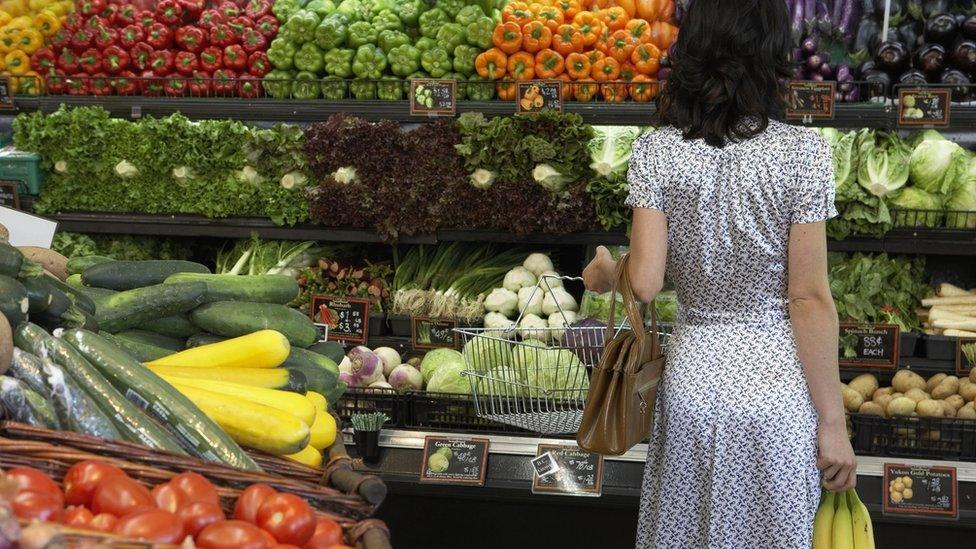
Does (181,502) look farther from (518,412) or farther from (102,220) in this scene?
(102,220)

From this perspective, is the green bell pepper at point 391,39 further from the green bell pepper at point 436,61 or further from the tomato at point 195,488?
the tomato at point 195,488

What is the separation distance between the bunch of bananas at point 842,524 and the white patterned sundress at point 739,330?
0.49 feet

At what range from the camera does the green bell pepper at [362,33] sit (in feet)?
14.2

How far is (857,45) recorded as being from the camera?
13.9 ft

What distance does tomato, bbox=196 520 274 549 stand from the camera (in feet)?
4.00

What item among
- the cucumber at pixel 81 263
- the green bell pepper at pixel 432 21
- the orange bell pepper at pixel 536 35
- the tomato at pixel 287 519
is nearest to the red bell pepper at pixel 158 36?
the green bell pepper at pixel 432 21

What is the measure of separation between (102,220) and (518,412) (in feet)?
7.51

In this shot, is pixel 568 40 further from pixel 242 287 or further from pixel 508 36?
pixel 242 287

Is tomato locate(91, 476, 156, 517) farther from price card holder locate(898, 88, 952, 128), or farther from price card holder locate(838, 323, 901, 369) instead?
price card holder locate(898, 88, 952, 128)

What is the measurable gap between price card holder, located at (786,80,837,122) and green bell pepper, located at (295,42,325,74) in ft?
6.63

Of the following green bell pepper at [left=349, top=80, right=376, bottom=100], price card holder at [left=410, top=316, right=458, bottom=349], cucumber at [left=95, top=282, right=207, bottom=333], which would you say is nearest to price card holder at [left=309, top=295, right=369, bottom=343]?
price card holder at [left=410, top=316, right=458, bottom=349]

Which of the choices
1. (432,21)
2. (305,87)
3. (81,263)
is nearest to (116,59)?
(305,87)

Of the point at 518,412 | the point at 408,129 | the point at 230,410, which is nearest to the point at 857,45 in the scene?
the point at 408,129

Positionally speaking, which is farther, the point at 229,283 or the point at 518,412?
the point at 518,412
